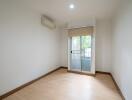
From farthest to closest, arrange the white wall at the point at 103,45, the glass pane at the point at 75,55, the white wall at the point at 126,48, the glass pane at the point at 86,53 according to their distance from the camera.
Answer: the glass pane at the point at 75,55 < the glass pane at the point at 86,53 < the white wall at the point at 103,45 < the white wall at the point at 126,48

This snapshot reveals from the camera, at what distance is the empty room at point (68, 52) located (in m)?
2.07

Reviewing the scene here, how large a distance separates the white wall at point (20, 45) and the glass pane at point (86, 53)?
168cm

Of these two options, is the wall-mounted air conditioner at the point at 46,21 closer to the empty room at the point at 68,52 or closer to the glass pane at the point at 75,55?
the empty room at the point at 68,52

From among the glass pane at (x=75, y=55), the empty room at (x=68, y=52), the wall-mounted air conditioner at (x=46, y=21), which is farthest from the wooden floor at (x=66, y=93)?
the wall-mounted air conditioner at (x=46, y=21)

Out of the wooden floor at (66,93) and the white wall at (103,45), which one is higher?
the white wall at (103,45)

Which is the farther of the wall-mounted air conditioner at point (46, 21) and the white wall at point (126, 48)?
the wall-mounted air conditioner at point (46, 21)

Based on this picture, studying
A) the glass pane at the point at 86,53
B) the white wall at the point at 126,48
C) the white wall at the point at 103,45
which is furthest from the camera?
the glass pane at the point at 86,53

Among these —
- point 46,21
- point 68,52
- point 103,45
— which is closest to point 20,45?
point 46,21

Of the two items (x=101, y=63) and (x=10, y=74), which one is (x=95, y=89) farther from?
(x=10, y=74)

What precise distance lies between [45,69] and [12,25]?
206cm

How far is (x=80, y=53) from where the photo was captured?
164 inches

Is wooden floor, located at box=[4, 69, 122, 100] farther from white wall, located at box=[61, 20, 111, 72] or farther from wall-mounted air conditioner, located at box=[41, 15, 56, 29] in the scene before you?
wall-mounted air conditioner, located at box=[41, 15, 56, 29]

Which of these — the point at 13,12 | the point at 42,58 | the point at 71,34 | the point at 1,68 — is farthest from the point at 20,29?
the point at 71,34

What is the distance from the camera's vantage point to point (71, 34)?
4121 millimetres
